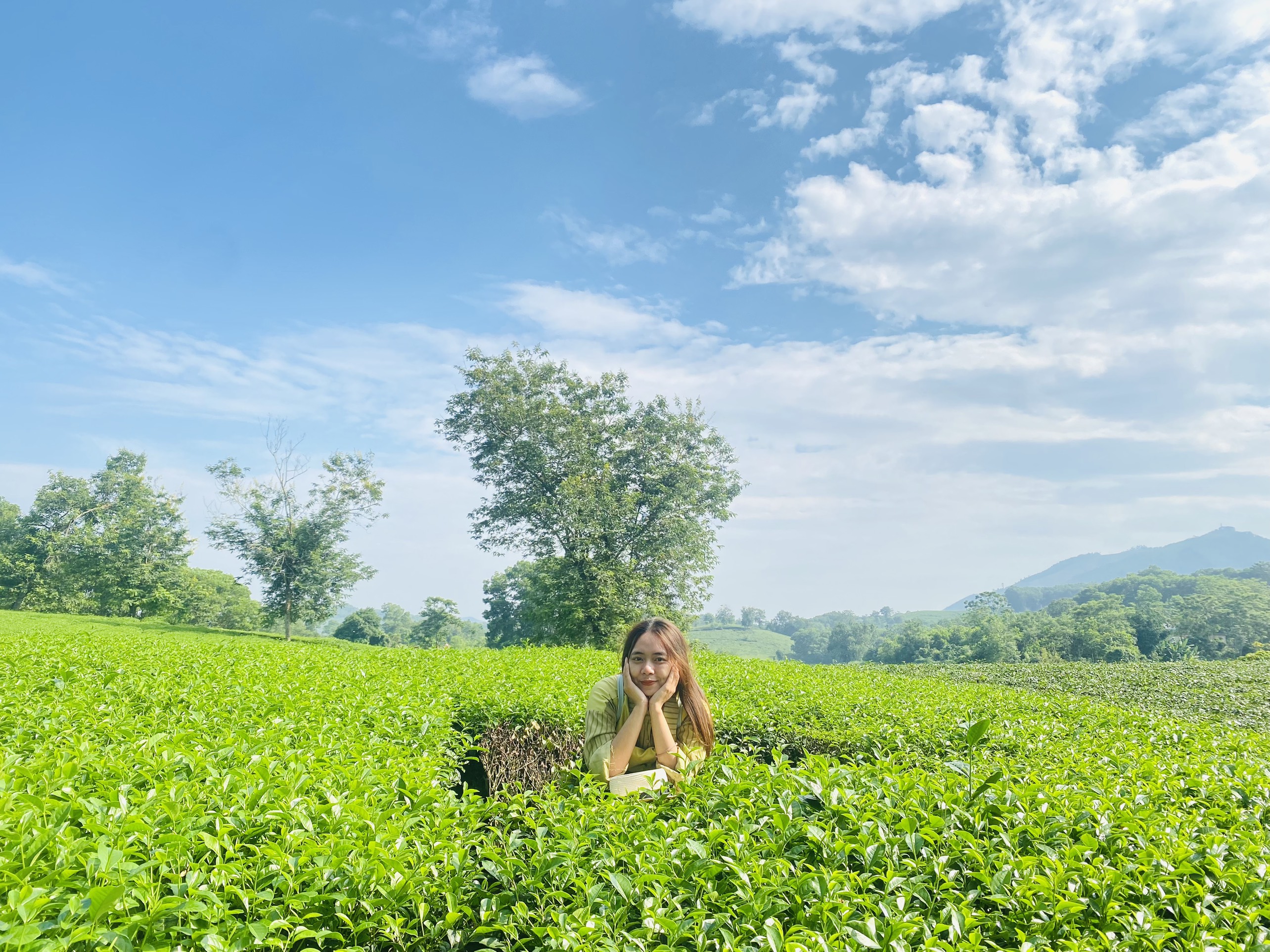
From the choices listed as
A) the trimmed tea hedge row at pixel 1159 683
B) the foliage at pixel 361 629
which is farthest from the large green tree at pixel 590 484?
the foliage at pixel 361 629

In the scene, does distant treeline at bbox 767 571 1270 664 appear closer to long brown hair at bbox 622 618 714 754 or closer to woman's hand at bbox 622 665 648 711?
long brown hair at bbox 622 618 714 754

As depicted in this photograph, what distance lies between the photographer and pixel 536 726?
23.1 ft

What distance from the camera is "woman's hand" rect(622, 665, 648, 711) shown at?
3.77 meters

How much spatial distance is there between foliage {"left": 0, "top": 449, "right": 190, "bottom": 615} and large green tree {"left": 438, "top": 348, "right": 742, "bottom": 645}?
24.9 meters

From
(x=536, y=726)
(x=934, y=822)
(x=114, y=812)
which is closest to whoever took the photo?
(x=114, y=812)

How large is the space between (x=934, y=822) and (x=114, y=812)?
3115 mm

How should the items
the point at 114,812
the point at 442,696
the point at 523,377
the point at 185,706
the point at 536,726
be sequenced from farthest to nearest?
1. the point at 523,377
2. the point at 536,726
3. the point at 442,696
4. the point at 185,706
5. the point at 114,812

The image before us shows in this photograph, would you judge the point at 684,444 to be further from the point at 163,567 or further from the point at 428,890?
the point at 163,567

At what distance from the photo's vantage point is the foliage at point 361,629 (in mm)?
51406

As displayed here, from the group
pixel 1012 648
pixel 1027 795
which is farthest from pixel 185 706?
pixel 1012 648

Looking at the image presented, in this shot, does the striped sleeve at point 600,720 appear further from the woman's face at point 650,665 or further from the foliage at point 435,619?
the foliage at point 435,619

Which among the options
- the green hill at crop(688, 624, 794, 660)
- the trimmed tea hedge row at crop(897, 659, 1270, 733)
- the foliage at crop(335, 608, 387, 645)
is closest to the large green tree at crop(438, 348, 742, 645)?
the trimmed tea hedge row at crop(897, 659, 1270, 733)

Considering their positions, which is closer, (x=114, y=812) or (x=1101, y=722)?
(x=114, y=812)

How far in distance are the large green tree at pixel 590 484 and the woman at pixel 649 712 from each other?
69.9 feet
